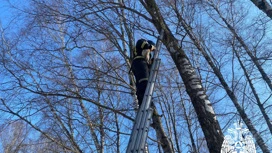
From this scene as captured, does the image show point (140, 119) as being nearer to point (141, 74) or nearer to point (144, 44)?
point (141, 74)

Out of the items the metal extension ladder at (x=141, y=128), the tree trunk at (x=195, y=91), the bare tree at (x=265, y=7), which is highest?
the bare tree at (x=265, y=7)

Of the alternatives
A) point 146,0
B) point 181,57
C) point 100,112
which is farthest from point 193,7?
point 100,112

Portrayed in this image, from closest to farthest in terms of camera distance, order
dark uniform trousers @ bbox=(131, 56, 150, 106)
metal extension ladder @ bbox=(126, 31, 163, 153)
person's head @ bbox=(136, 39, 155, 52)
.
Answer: metal extension ladder @ bbox=(126, 31, 163, 153)
dark uniform trousers @ bbox=(131, 56, 150, 106)
person's head @ bbox=(136, 39, 155, 52)

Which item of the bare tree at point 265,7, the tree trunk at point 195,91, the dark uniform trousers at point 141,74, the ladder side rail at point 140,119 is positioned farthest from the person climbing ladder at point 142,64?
the bare tree at point 265,7

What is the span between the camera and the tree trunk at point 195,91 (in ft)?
13.3

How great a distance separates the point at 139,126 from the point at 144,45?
83.7 inches

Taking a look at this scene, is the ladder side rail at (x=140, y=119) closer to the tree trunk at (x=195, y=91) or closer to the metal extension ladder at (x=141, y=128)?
the metal extension ladder at (x=141, y=128)

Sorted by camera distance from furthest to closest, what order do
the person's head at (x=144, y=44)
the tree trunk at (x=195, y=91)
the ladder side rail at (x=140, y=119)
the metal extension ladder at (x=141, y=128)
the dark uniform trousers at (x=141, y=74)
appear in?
the person's head at (x=144, y=44)
the dark uniform trousers at (x=141, y=74)
the tree trunk at (x=195, y=91)
the ladder side rail at (x=140, y=119)
the metal extension ladder at (x=141, y=128)

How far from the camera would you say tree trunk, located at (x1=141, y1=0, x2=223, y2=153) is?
4.04 m

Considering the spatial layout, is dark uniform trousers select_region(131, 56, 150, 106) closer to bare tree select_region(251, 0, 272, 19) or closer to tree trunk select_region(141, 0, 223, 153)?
tree trunk select_region(141, 0, 223, 153)

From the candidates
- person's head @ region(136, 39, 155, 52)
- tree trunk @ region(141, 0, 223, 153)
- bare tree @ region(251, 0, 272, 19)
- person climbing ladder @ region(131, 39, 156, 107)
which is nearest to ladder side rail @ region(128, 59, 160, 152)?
tree trunk @ region(141, 0, 223, 153)

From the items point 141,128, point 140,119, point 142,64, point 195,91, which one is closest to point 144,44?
point 142,64

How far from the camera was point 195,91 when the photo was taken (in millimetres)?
4480

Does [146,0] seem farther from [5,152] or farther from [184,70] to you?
[5,152]
